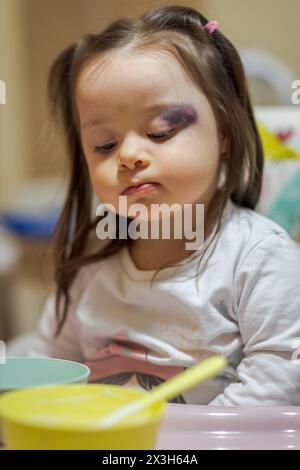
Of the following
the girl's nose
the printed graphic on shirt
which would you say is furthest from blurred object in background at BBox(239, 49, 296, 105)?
the printed graphic on shirt

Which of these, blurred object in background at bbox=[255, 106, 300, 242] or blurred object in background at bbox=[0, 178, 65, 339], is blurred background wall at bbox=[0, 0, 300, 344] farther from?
blurred object in background at bbox=[0, 178, 65, 339]

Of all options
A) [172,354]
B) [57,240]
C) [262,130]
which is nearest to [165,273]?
[172,354]

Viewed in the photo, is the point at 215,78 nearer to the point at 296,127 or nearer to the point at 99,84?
the point at 99,84

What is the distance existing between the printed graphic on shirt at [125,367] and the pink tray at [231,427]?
0.26 ft

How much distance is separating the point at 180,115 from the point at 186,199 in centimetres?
7

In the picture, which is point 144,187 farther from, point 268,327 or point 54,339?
point 54,339

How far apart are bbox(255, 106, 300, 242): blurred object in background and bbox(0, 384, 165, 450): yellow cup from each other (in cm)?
37

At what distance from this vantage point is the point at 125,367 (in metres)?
0.65

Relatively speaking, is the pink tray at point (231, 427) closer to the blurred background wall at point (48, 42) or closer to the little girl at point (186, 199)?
the little girl at point (186, 199)

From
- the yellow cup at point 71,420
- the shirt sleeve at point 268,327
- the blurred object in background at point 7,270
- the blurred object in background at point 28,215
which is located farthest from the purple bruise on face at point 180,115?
the blurred object in background at point 7,270

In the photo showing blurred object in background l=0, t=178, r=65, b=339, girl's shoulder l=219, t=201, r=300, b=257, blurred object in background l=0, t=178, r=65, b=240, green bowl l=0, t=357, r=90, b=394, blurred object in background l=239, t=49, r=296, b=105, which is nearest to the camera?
green bowl l=0, t=357, r=90, b=394

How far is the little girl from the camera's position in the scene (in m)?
0.55

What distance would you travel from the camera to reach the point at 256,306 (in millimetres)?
564

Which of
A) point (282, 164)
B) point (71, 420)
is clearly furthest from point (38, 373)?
point (282, 164)
